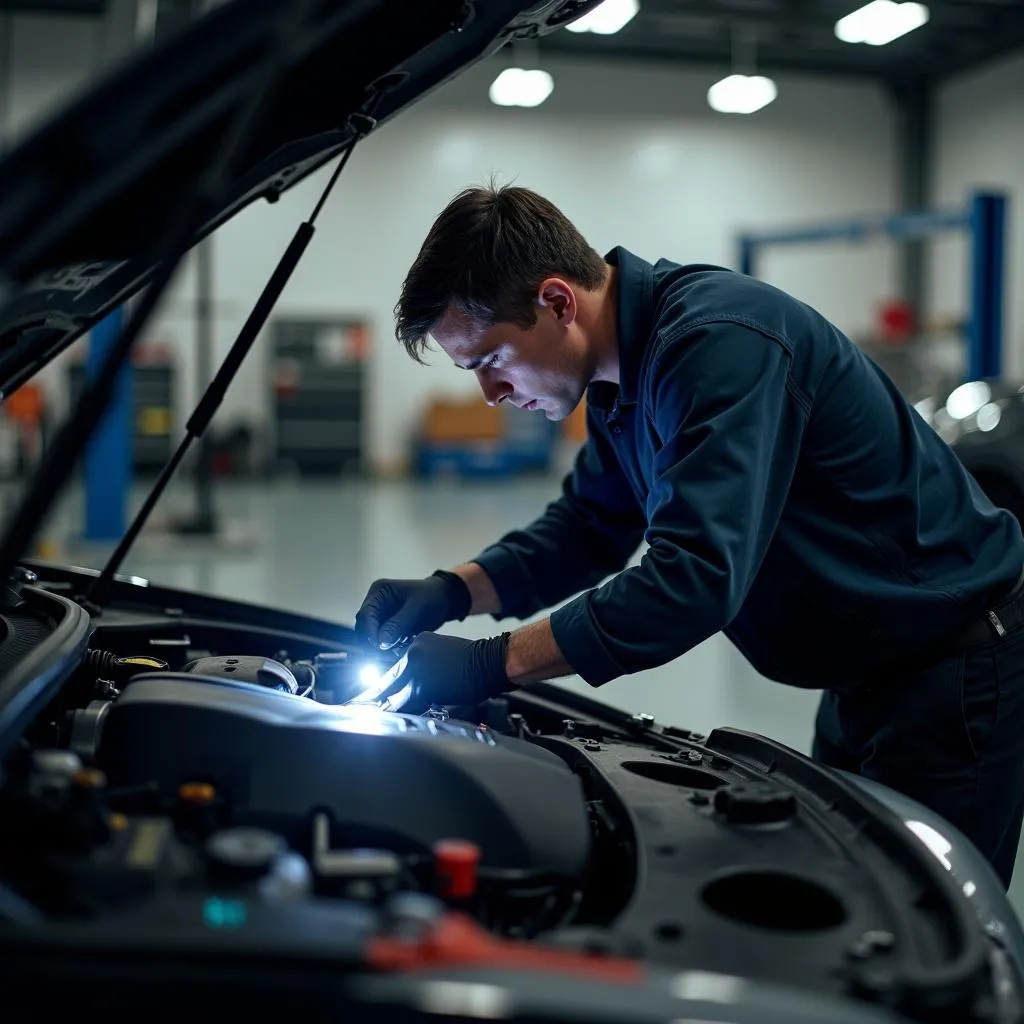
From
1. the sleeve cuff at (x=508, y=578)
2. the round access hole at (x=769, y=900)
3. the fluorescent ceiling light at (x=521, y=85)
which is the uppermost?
the fluorescent ceiling light at (x=521, y=85)

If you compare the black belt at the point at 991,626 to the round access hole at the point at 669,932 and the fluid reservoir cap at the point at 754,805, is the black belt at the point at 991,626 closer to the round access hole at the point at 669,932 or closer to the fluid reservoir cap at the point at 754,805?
the fluid reservoir cap at the point at 754,805

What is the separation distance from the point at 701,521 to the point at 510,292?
1.46 ft

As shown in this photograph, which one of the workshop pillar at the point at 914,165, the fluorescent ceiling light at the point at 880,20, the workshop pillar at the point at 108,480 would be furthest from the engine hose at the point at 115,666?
the workshop pillar at the point at 914,165

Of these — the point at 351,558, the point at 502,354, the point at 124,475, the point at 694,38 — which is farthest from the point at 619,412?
the point at 694,38

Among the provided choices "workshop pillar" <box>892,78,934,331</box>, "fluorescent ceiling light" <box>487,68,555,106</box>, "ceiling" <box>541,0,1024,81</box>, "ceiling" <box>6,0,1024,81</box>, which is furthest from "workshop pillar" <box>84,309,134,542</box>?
"workshop pillar" <box>892,78,934,331</box>

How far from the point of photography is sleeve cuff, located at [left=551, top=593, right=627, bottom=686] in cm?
131

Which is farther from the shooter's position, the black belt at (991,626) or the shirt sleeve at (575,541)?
the shirt sleeve at (575,541)

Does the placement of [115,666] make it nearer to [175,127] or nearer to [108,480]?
[175,127]

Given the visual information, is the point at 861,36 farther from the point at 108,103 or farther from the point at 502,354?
the point at 108,103

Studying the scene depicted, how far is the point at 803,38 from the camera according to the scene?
39.5ft

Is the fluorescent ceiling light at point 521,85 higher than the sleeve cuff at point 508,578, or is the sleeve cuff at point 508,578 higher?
the fluorescent ceiling light at point 521,85

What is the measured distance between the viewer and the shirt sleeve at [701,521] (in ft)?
4.20

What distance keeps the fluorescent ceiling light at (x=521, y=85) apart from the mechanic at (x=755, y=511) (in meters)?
8.00

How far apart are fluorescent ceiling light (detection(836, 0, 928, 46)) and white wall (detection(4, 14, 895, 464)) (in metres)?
3.76
